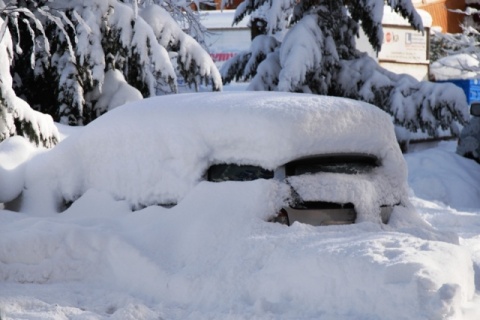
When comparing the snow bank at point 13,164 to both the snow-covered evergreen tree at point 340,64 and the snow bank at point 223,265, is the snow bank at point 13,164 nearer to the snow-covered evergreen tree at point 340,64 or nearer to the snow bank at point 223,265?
the snow bank at point 223,265

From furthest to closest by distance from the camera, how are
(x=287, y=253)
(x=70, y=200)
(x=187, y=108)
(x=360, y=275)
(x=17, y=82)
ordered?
(x=17, y=82), (x=70, y=200), (x=187, y=108), (x=287, y=253), (x=360, y=275)

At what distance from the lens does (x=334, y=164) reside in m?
6.59

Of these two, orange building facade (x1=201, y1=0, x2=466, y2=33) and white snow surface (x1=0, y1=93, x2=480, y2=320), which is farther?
orange building facade (x1=201, y1=0, x2=466, y2=33)

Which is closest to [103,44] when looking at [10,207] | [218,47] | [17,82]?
[17,82]

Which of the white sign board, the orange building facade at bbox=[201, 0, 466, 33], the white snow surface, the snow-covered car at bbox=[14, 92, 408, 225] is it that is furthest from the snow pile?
the orange building facade at bbox=[201, 0, 466, 33]

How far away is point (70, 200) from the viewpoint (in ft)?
25.0

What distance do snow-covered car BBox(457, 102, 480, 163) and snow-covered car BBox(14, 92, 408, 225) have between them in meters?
12.2

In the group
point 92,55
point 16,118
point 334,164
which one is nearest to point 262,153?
point 334,164

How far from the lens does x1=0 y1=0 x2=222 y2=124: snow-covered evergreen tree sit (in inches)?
490

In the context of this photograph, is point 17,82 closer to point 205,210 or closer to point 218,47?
point 205,210

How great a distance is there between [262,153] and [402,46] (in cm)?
2158

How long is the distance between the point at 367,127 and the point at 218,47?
61.5ft

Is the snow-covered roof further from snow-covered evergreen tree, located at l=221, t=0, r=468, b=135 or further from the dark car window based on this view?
snow-covered evergreen tree, located at l=221, t=0, r=468, b=135

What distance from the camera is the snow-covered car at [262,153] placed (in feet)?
20.5
